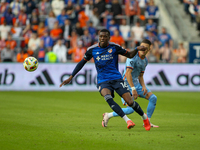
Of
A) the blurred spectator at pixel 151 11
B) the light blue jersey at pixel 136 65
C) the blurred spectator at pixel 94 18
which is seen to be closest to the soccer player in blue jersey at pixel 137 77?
the light blue jersey at pixel 136 65

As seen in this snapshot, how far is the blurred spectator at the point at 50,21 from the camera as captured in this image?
22719mm

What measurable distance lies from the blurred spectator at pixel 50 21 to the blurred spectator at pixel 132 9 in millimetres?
4933

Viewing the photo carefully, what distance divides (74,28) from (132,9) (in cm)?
433

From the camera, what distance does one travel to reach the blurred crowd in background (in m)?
20.8

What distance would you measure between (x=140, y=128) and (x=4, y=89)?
1201 centimetres

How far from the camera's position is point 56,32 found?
21812 millimetres

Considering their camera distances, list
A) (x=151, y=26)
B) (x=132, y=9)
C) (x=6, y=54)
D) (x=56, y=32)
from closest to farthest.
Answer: (x=6, y=54), (x=56, y=32), (x=151, y=26), (x=132, y=9)

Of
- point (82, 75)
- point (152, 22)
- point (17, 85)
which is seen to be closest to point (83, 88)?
point (82, 75)

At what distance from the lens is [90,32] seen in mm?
22141

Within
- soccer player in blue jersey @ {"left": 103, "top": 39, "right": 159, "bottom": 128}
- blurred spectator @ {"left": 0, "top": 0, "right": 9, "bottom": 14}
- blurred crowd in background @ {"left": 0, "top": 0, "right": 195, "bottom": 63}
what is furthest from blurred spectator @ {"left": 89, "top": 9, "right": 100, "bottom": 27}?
soccer player in blue jersey @ {"left": 103, "top": 39, "right": 159, "bottom": 128}

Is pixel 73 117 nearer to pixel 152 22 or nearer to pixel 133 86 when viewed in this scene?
pixel 133 86

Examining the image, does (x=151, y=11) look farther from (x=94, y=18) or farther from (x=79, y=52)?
(x=79, y=52)

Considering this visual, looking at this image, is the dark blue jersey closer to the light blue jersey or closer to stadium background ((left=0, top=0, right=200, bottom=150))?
the light blue jersey

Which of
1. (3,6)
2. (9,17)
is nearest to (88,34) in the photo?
(9,17)
